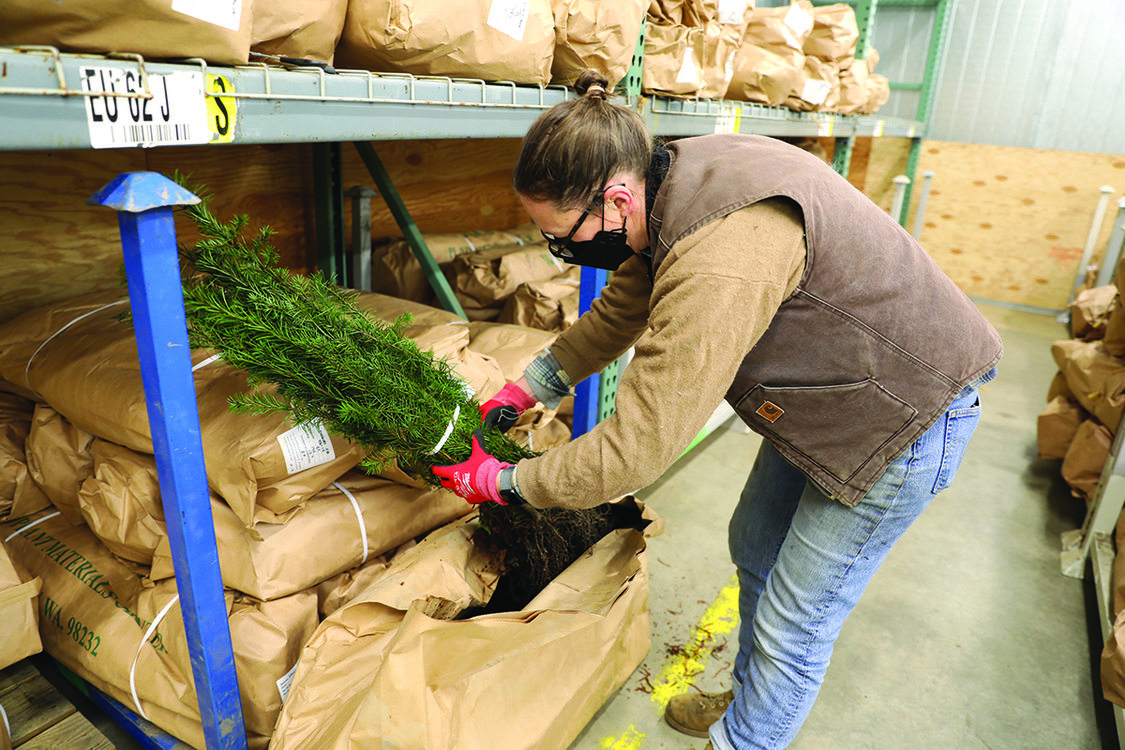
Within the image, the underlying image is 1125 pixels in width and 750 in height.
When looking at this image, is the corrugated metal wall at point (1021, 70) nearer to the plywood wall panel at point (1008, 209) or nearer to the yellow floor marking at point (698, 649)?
the plywood wall panel at point (1008, 209)

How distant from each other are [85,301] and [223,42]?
1.12 metres

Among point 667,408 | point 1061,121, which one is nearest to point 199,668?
point 667,408

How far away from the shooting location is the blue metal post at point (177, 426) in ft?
3.12

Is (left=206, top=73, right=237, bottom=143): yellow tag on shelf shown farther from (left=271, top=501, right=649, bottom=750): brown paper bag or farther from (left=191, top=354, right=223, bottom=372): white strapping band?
(left=271, top=501, right=649, bottom=750): brown paper bag

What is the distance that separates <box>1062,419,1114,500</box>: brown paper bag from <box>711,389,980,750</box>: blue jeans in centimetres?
179

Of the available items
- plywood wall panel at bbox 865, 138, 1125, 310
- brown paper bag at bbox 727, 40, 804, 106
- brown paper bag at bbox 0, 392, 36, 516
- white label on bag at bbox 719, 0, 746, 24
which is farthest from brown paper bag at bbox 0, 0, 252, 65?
plywood wall panel at bbox 865, 138, 1125, 310

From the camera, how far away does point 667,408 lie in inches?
41.9

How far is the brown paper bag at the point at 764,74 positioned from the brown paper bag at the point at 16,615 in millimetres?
2609

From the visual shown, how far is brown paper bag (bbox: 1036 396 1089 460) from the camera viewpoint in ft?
9.49

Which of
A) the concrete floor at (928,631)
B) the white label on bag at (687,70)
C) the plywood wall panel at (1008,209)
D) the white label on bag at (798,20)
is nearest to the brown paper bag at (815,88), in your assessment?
the white label on bag at (798,20)

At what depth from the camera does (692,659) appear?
200cm

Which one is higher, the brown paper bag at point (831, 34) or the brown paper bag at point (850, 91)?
the brown paper bag at point (831, 34)

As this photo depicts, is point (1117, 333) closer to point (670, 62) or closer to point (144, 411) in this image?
point (670, 62)

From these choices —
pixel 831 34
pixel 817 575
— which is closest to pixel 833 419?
pixel 817 575
